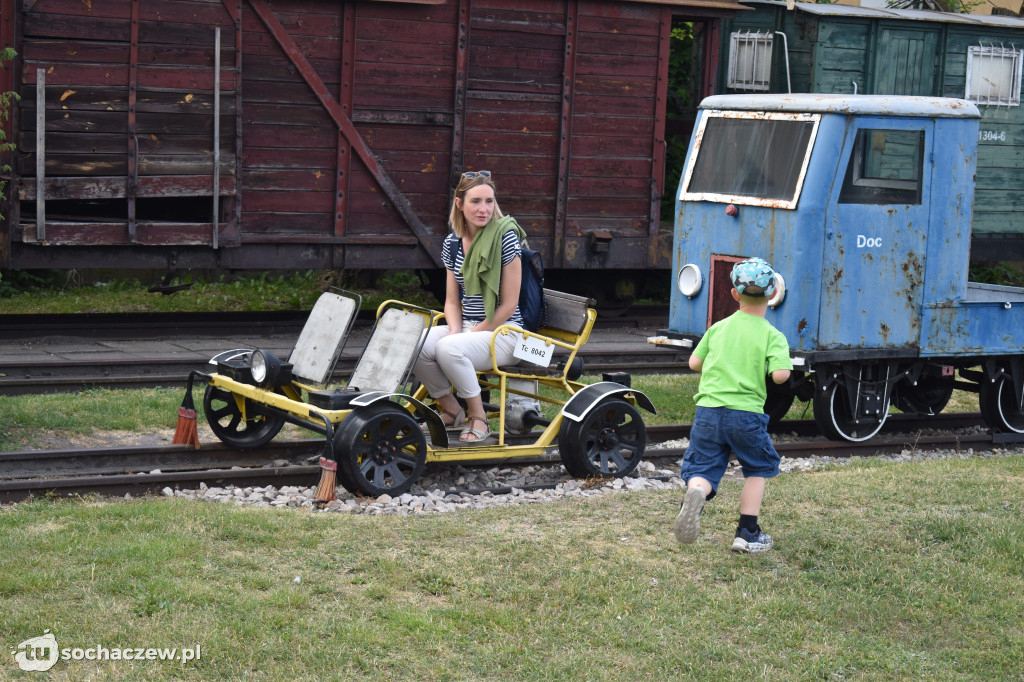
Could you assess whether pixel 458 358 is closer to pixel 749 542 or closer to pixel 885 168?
pixel 749 542

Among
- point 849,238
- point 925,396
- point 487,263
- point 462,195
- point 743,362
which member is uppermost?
point 462,195

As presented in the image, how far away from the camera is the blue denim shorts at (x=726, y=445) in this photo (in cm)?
578

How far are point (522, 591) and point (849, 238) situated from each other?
4.27m

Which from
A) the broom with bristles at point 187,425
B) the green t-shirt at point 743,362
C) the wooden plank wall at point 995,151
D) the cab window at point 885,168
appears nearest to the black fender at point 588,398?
the green t-shirt at point 743,362

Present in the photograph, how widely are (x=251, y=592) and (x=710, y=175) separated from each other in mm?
5287

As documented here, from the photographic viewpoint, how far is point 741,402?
228 inches

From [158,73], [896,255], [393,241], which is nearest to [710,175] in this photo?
[896,255]

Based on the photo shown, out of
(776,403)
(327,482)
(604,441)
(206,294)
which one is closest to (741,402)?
(604,441)

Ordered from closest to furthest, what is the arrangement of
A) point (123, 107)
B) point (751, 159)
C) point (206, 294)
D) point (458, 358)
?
point (458, 358), point (751, 159), point (123, 107), point (206, 294)

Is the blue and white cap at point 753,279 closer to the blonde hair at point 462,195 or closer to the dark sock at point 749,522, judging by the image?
the dark sock at point 749,522

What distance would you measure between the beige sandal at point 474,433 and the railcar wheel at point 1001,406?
4169 mm

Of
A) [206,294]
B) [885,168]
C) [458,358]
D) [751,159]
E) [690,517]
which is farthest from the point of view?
[206,294]

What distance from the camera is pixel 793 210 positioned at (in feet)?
27.3

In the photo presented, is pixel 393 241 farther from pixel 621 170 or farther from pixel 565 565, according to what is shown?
pixel 565 565
